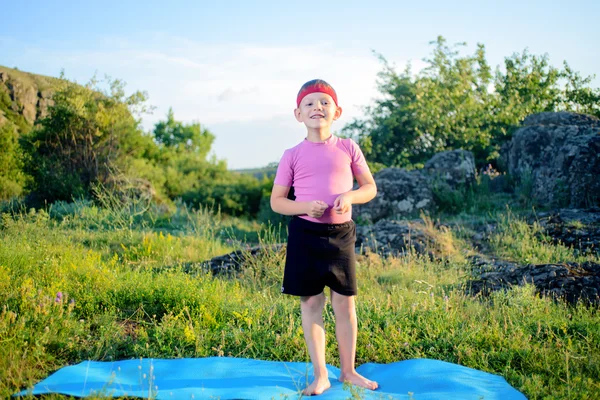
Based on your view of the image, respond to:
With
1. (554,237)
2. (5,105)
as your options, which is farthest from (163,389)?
(5,105)

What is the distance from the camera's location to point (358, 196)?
3.36 m

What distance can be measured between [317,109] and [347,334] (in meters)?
1.40

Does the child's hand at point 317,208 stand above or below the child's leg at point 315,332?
above

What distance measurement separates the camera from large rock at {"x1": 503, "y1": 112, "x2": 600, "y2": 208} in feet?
30.7

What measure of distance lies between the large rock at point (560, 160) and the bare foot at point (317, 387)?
7.72 m

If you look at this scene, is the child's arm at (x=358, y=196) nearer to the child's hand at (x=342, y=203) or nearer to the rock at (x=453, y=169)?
the child's hand at (x=342, y=203)

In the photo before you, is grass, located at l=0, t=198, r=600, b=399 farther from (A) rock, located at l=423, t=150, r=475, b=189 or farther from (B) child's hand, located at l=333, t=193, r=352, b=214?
(A) rock, located at l=423, t=150, r=475, b=189

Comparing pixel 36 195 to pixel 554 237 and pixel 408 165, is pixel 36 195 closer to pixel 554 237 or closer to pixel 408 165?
pixel 408 165

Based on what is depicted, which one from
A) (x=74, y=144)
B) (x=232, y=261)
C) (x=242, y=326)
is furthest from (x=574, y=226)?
(x=74, y=144)

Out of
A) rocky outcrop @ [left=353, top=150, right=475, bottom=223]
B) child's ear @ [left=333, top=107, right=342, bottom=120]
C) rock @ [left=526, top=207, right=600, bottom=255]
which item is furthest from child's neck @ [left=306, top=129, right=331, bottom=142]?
rocky outcrop @ [left=353, top=150, right=475, bottom=223]

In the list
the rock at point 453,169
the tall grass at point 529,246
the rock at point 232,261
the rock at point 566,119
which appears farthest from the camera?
the rock at point 566,119

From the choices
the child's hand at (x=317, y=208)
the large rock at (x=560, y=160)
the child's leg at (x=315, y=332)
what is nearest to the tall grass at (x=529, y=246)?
the large rock at (x=560, y=160)

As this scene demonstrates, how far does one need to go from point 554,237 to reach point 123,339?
616cm

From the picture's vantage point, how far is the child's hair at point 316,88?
Result: 133 inches
